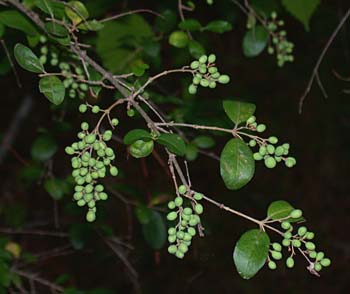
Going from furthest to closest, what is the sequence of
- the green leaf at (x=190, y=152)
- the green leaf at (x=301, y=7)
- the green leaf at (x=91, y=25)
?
the green leaf at (x=301, y=7)
the green leaf at (x=190, y=152)
the green leaf at (x=91, y=25)

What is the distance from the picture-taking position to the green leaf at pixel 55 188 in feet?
5.10

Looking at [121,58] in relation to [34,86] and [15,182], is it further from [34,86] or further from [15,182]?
[15,182]

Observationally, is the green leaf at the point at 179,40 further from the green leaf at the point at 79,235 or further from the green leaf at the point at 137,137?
the green leaf at the point at 79,235

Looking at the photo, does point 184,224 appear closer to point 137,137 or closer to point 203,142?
point 137,137

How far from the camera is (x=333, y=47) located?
8.07 ft

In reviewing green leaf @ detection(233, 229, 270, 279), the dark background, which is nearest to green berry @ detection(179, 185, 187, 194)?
green leaf @ detection(233, 229, 270, 279)

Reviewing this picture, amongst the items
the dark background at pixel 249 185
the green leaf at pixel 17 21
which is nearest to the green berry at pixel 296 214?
the green leaf at pixel 17 21

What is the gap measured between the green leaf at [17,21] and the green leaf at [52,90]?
0.23 meters

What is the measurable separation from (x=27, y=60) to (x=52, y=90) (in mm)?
64

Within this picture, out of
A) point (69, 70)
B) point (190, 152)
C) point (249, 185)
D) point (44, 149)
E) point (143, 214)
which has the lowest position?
point (249, 185)

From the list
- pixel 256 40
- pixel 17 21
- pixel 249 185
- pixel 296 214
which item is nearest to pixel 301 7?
pixel 256 40

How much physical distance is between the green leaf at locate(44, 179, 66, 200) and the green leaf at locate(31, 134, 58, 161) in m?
0.08

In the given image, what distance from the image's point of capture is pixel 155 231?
5.16 ft

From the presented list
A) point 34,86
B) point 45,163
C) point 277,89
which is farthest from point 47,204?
point 277,89
